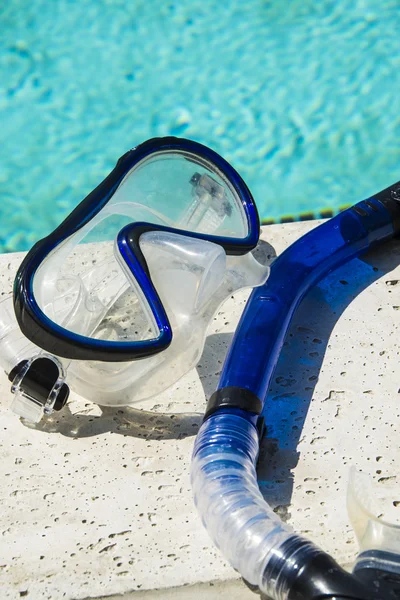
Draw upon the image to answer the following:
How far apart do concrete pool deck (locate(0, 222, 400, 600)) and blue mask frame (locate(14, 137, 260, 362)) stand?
9.3 inches

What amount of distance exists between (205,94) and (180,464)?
1.93 meters

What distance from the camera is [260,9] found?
3381mm

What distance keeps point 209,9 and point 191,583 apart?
2.69m

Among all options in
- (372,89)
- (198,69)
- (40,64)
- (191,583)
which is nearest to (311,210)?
(372,89)

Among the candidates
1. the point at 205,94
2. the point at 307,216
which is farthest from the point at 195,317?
the point at 205,94

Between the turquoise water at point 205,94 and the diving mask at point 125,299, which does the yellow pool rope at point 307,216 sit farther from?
the diving mask at point 125,299

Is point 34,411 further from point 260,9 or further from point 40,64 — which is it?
point 260,9

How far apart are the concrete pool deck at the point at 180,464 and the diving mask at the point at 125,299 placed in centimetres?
9

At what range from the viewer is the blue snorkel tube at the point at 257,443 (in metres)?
1.12

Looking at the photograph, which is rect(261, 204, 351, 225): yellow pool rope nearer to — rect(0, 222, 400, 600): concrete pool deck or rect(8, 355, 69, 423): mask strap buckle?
rect(0, 222, 400, 600): concrete pool deck

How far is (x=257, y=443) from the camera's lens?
1425mm

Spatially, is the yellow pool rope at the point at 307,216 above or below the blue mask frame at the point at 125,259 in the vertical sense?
below

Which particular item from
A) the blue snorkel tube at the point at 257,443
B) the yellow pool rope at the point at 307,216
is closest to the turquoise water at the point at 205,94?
the yellow pool rope at the point at 307,216

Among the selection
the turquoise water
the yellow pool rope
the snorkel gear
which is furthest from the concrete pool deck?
the turquoise water
